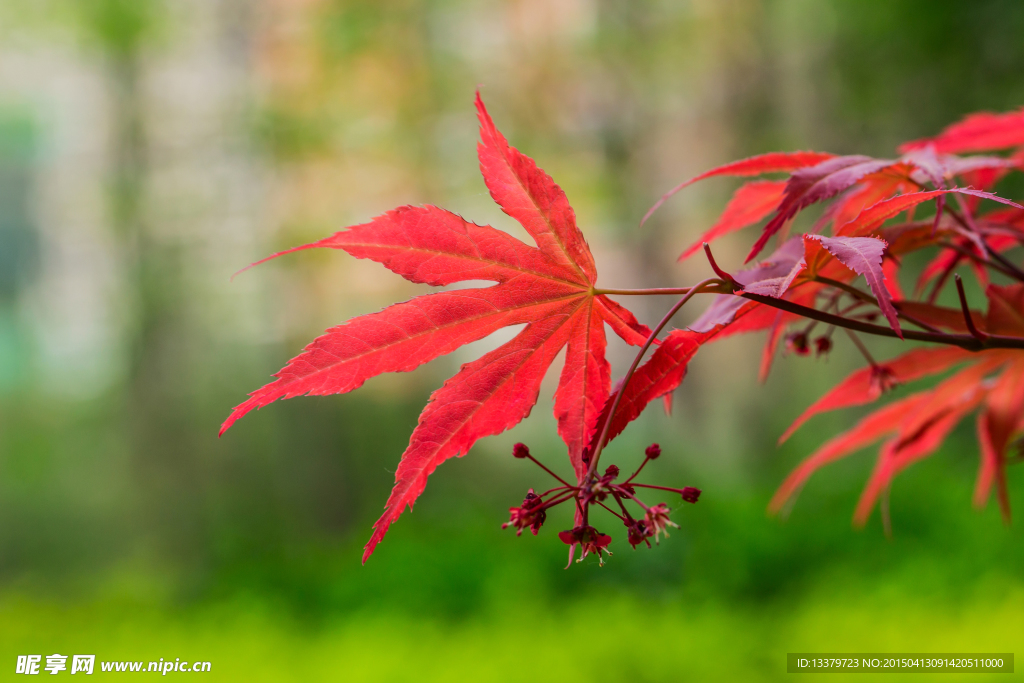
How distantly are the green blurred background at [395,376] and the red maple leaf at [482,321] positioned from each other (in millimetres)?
1767

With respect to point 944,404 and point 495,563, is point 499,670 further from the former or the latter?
point 944,404

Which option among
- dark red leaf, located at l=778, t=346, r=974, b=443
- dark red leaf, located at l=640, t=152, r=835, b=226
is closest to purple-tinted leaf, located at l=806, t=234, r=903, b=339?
dark red leaf, located at l=640, t=152, r=835, b=226

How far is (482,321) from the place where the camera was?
16.5 inches

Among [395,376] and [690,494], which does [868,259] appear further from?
[395,376]

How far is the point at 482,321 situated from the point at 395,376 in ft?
20.3

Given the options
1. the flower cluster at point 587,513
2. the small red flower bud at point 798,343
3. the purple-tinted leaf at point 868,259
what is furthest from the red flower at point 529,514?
the small red flower bud at point 798,343

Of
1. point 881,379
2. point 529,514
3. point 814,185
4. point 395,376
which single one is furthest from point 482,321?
point 395,376

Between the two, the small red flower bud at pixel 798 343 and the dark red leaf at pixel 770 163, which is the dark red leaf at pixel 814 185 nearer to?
the dark red leaf at pixel 770 163

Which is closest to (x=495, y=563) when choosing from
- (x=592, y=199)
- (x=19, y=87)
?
(x=592, y=199)

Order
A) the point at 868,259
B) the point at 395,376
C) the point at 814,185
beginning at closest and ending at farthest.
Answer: the point at 868,259
the point at 814,185
the point at 395,376

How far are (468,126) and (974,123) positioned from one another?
→ 189 inches

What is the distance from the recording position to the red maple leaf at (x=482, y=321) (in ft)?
1.27

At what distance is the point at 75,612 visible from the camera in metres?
3.48

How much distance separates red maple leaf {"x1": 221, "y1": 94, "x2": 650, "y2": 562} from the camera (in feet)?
1.27
